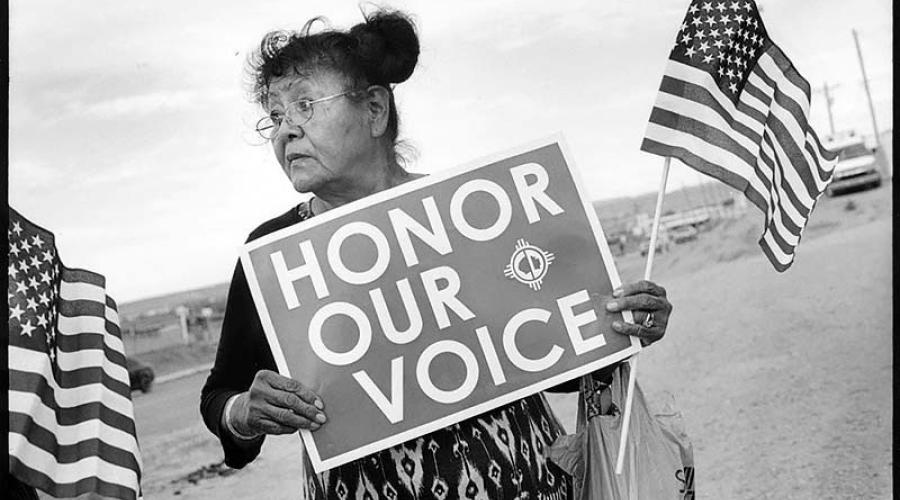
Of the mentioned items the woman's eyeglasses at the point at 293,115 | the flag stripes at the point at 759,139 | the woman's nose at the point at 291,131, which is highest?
the woman's eyeglasses at the point at 293,115

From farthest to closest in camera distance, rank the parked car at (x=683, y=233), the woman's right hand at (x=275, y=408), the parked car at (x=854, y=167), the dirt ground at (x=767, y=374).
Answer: the parked car at (x=683, y=233) < the parked car at (x=854, y=167) < the dirt ground at (x=767, y=374) < the woman's right hand at (x=275, y=408)

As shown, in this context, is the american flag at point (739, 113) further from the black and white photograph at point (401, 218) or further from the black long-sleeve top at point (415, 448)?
the black long-sleeve top at point (415, 448)

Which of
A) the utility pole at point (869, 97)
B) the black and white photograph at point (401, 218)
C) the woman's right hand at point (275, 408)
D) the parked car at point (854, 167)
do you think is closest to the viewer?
the woman's right hand at point (275, 408)

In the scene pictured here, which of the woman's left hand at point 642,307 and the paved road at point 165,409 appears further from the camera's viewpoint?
the paved road at point 165,409

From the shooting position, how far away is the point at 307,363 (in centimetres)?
196

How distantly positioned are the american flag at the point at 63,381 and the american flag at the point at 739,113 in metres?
1.17

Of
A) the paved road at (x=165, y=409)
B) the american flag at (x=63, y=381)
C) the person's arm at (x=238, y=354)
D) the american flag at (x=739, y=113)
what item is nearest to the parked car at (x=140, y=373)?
the paved road at (x=165, y=409)

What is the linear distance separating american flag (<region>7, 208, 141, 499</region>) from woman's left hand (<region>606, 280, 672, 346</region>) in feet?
3.23

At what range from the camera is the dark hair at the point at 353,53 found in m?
2.05

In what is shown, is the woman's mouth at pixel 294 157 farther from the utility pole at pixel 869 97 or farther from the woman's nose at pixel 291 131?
the utility pole at pixel 869 97

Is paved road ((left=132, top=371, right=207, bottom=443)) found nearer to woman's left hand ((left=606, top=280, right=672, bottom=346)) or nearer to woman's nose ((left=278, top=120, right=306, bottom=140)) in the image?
woman's nose ((left=278, top=120, right=306, bottom=140))

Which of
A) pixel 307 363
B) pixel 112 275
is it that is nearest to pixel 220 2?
pixel 112 275

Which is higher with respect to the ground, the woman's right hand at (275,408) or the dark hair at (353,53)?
the dark hair at (353,53)

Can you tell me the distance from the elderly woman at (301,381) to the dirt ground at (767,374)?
1462mm
